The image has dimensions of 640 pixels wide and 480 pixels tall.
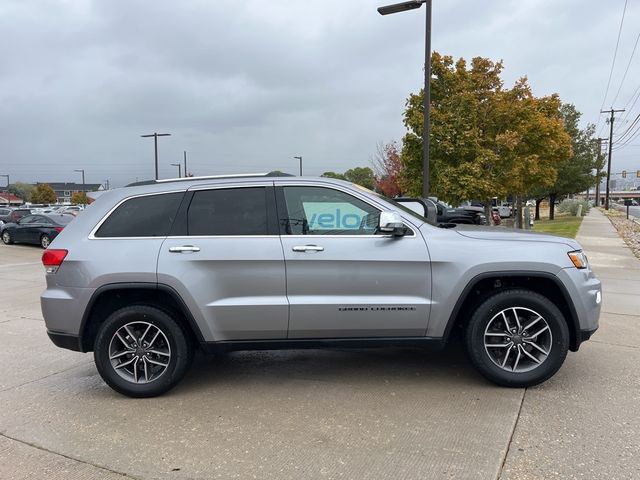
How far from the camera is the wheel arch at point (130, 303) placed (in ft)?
13.2

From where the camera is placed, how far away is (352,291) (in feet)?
13.1

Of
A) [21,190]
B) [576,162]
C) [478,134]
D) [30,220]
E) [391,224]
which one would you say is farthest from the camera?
[21,190]

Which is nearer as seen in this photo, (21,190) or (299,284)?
(299,284)

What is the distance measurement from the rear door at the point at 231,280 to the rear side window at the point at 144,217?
0.60 ft

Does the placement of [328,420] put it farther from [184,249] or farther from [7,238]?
[7,238]

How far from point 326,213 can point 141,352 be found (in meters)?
1.90

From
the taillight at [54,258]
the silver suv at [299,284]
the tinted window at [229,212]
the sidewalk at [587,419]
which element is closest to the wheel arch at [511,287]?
the silver suv at [299,284]

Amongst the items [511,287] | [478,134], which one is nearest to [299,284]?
[511,287]

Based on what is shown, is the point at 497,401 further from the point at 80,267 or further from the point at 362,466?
the point at 80,267

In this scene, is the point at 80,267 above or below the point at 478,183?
below

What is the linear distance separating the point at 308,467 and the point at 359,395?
3.71 feet

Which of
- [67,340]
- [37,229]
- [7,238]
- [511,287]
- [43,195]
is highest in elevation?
[43,195]

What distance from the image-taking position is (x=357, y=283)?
3990mm

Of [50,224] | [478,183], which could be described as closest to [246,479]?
[478,183]
